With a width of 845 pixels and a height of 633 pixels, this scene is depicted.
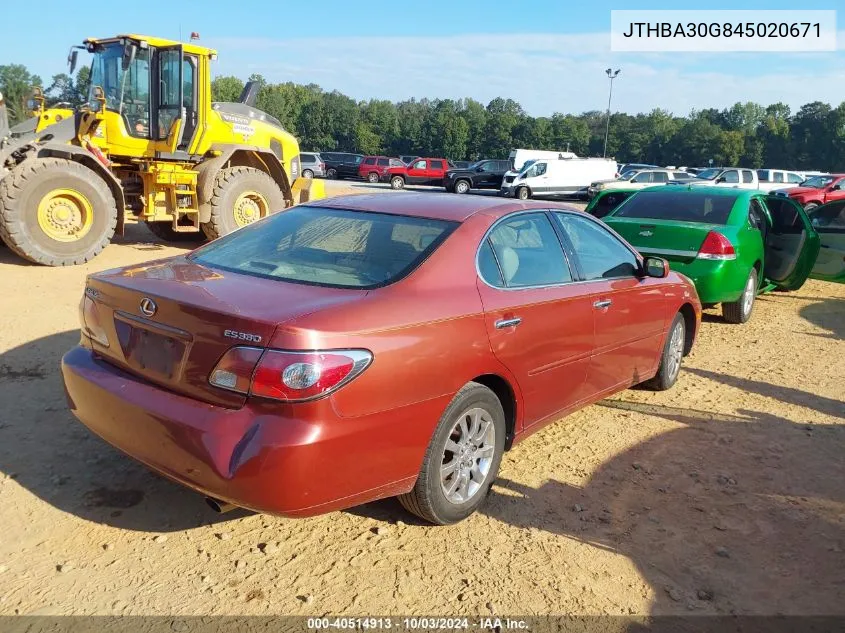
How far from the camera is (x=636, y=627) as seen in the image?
8.75 ft

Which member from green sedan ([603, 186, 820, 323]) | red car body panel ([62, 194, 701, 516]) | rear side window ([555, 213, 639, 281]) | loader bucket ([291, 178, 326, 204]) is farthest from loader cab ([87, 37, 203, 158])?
→ rear side window ([555, 213, 639, 281])

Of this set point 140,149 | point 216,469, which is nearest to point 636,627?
point 216,469

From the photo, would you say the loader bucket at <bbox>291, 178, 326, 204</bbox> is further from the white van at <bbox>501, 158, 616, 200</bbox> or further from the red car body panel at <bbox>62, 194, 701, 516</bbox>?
the white van at <bbox>501, 158, 616, 200</bbox>

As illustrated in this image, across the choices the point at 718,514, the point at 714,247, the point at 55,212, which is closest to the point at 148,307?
the point at 718,514

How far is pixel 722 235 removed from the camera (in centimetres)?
713

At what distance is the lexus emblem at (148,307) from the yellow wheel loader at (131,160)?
695 centimetres

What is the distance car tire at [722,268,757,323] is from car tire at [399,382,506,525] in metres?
5.27

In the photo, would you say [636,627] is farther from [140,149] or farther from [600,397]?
[140,149]

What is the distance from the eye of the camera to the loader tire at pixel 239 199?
34.9 feet

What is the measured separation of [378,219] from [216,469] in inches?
65.2

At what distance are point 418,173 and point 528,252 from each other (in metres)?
35.8

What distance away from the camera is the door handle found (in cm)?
335

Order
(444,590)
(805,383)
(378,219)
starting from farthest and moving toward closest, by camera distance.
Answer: (805,383), (378,219), (444,590)

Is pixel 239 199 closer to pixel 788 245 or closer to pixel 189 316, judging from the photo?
pixel 788 245
